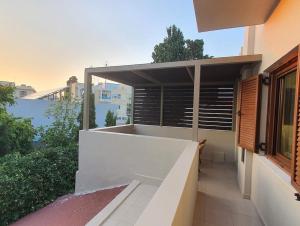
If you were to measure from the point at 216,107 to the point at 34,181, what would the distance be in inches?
233

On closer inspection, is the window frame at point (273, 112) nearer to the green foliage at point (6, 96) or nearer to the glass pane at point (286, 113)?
the glass pane at point (286, 113)

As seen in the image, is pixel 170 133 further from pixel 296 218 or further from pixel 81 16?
pixel 81 16

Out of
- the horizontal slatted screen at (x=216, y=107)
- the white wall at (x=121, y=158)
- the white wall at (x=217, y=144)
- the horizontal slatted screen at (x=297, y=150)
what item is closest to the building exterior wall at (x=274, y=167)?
the horizontal slatted screen at (x=297, y=150)

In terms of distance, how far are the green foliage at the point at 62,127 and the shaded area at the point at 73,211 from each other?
3668mm

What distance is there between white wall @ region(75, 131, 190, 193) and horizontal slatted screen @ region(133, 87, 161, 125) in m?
2.82

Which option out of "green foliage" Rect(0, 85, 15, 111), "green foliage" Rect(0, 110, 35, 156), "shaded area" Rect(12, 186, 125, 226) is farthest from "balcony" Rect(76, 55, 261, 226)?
"green foliage" Rect(0, 85, 15, 111)

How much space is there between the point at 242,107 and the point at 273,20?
1.71 meters

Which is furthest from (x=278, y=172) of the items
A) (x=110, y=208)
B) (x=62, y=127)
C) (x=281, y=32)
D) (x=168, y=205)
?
(x=62, y=127)

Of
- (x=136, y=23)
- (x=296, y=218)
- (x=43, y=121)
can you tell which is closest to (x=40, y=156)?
(x=296, y=218)

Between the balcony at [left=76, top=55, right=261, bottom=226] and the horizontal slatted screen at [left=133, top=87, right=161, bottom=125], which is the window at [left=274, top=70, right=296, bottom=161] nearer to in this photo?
the balcony at [left=76, top=55, right=261, bottom=226]

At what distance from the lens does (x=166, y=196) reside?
1.51m

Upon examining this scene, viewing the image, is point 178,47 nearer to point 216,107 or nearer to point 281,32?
point 216,107

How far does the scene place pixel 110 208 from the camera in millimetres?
3518

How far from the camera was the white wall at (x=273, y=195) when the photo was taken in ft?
6.87
